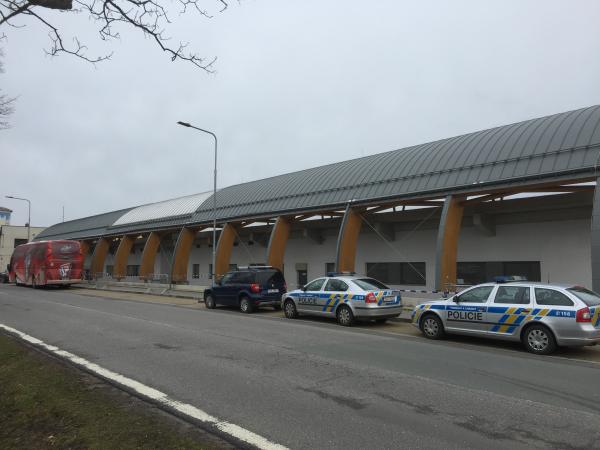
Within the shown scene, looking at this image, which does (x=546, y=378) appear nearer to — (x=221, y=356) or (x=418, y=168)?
(x=221, y=356)

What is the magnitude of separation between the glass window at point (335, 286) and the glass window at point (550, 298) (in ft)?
18.8

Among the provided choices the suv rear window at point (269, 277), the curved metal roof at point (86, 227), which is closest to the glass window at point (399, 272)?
the suv rear window at point (269, 277)

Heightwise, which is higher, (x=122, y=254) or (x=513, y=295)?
(x=122, y=254)

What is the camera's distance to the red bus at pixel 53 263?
32719 mm

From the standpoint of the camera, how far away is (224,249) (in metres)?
28.9

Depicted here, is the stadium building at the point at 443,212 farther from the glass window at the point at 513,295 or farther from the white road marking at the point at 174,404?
the white road marking at the point at 174,404

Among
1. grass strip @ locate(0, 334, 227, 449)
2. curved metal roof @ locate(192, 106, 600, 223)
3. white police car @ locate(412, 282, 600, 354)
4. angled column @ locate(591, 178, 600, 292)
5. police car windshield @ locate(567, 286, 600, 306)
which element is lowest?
grass strip @ locate(0, 334, 227, 449)

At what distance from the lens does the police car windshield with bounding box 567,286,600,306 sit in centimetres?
921

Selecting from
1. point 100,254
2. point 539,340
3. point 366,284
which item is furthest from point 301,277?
point 100,254

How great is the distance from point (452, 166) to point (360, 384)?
14734mm

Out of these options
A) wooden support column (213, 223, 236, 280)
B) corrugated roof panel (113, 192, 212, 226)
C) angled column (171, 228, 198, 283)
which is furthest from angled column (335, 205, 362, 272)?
corrugated roof panel (113, 192, 212, 226)

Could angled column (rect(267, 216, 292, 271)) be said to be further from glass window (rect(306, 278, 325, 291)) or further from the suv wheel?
glass window (rect(306, 278, 325, 291))

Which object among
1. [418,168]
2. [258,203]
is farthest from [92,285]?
[418,168]

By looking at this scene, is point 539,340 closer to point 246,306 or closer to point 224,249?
point 246,306
